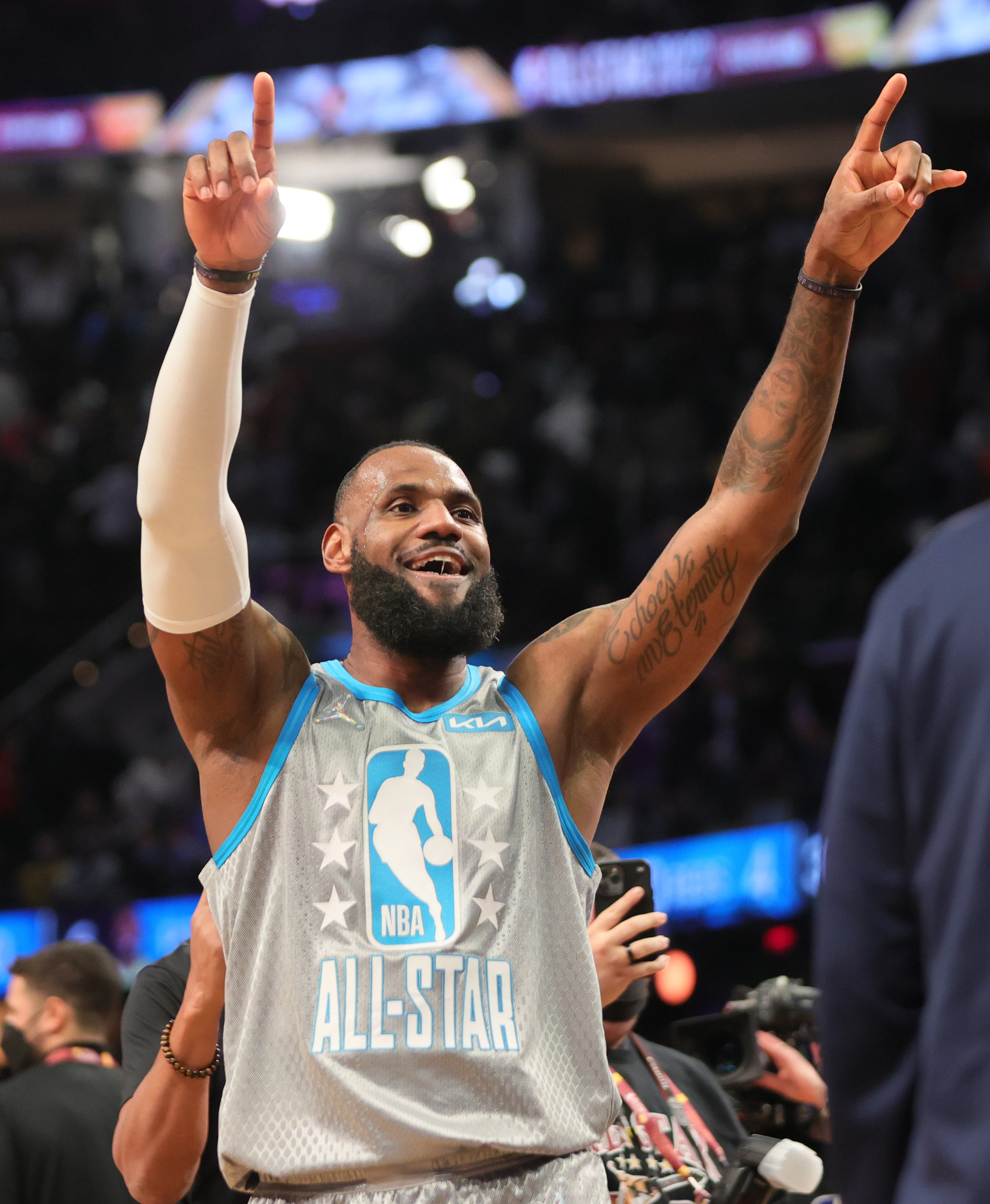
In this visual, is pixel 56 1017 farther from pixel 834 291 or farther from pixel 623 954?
pixel 834 291

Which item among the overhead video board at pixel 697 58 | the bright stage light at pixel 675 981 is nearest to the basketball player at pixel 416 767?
the bright stage light at pixel 675 981

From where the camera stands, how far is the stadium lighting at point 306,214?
1367 centimetres

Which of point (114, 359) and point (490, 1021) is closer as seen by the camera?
point (490, 1021)

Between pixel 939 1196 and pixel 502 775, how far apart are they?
1.16 metres

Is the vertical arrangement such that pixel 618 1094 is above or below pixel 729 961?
above

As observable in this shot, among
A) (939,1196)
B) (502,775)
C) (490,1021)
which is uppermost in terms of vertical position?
(502,775)

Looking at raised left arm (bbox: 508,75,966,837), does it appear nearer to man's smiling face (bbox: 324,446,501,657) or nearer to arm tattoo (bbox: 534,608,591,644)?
arm tattoo (bbox: 534,608,591,644)

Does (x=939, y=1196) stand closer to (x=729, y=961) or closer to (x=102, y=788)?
(x=729, y=961)

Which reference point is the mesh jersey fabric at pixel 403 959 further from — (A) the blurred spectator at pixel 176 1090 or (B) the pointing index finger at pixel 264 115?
(B) the pointing index finger at pixel 264 115

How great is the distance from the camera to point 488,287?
1377cm

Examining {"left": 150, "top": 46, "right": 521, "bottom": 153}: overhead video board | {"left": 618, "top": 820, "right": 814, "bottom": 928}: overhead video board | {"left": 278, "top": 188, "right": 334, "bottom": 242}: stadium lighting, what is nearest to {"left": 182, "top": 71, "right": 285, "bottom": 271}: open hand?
{"left": 618, "top": 820, "right": 814, "bottom": 928}: overhead video board

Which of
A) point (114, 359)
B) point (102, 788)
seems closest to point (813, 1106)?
point (102, 788)

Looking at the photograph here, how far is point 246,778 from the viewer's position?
2221mm

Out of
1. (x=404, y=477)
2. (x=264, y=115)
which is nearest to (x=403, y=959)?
(x=404, y=477)
